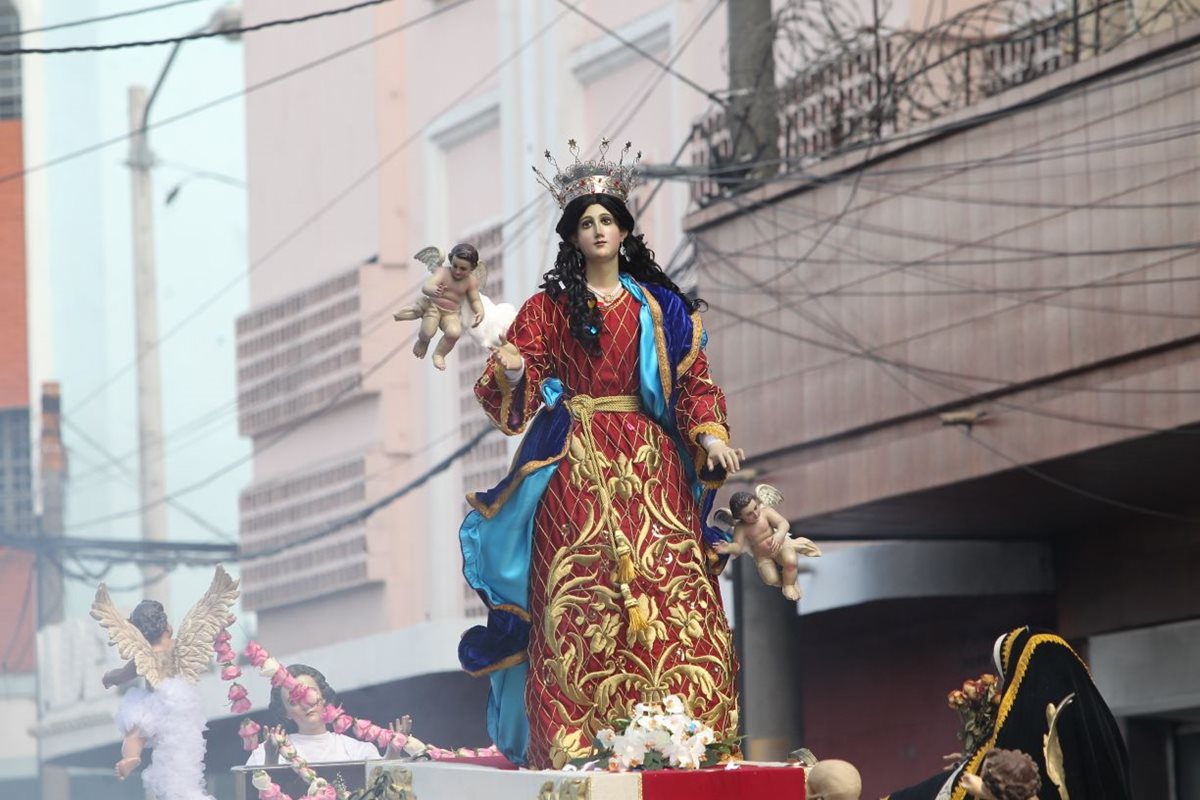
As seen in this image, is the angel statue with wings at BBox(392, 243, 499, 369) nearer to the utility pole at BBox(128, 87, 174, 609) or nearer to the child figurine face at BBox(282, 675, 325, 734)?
the child figurine face at BBox(282, 675, 325, 734)

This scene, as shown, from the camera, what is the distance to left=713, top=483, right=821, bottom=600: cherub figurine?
8022 millimetres

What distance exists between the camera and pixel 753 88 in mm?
15977

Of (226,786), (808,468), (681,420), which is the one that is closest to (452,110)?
(808,468)

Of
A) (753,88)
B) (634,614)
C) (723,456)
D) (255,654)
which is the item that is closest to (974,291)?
(753,88)

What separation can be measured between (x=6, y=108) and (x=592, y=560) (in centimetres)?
2842

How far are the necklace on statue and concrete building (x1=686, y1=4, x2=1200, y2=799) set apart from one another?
497cm

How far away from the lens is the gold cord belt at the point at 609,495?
7.82 m

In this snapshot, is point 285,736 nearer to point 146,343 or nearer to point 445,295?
point 445,295

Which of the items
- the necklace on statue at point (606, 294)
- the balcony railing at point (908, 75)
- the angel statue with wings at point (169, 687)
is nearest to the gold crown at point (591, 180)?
the necklace on statue at point (606, 294)

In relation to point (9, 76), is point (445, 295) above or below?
below

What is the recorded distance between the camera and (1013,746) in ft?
25.7

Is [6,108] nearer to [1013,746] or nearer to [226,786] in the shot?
[226,786]

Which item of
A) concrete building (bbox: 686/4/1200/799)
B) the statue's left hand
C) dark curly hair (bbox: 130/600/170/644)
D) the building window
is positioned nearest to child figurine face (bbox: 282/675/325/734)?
dark curly hair (bbox: 130/600/170/644)

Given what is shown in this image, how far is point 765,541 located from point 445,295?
1282 mm
